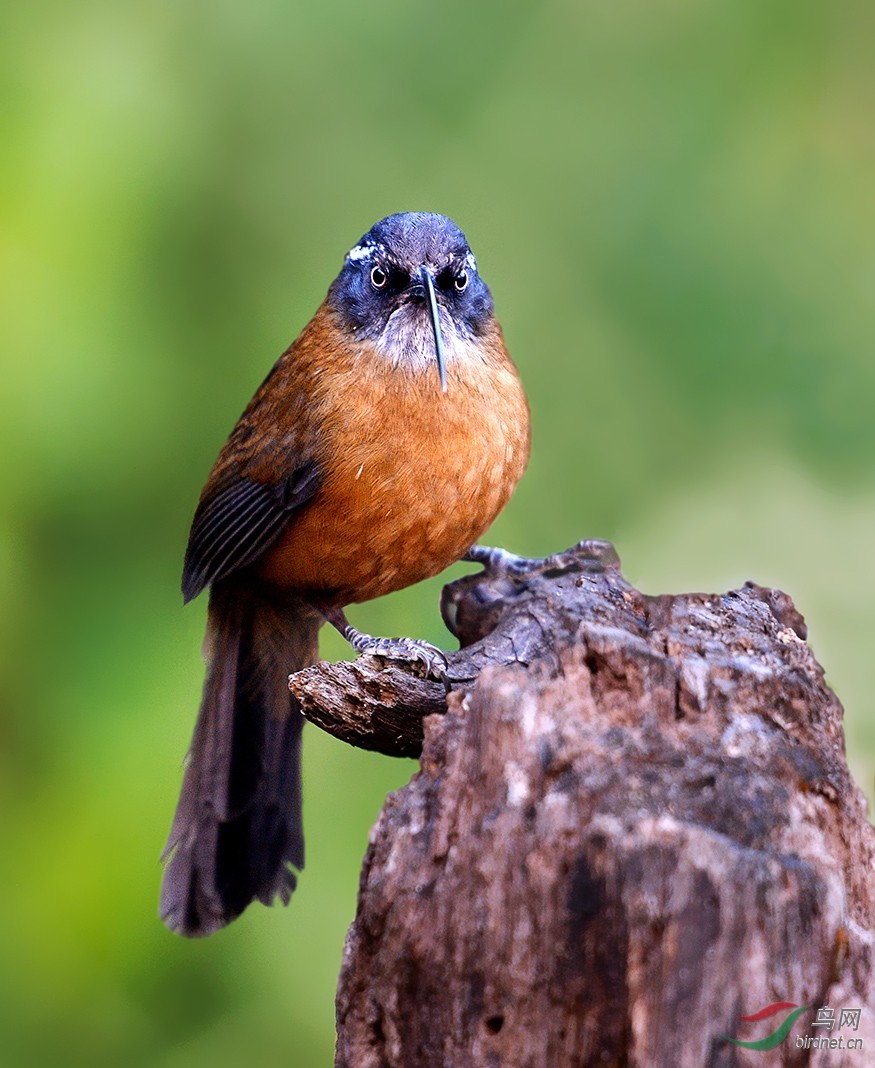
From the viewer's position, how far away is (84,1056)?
14.2 ft

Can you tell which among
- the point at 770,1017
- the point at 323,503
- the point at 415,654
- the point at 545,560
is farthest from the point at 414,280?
the point at 770,1017

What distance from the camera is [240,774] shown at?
15.4 feet

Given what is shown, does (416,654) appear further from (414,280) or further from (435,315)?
(414,280)

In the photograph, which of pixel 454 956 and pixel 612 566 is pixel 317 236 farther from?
pixel 454 956

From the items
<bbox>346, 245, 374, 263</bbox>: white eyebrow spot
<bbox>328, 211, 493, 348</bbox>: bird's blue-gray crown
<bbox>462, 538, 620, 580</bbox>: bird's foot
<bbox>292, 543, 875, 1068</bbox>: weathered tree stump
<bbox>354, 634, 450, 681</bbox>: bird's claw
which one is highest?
<bbox>346, 245, 374, 263</bbox>: white eyebrow spot

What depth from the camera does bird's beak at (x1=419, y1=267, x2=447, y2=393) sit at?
3.89 metres

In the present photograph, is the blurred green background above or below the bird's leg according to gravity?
above

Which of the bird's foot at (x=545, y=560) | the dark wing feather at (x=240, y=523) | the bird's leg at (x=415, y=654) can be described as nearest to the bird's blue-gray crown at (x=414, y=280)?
the dark wing feather at (x=240, y=523)

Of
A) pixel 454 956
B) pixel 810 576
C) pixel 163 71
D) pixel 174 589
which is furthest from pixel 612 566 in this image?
pixel 163 71

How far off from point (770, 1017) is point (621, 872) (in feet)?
1.10

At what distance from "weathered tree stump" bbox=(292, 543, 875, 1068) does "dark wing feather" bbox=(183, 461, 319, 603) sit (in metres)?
1.36

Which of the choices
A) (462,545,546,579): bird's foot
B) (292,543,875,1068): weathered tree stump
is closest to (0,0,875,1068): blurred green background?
(462,545,546,579): bird's foot

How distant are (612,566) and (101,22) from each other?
2.47 m

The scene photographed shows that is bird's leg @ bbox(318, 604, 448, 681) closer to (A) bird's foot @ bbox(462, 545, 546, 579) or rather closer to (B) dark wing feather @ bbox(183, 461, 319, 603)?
(B) dark wing feather @ bbox(183, 461, 319, 603)
